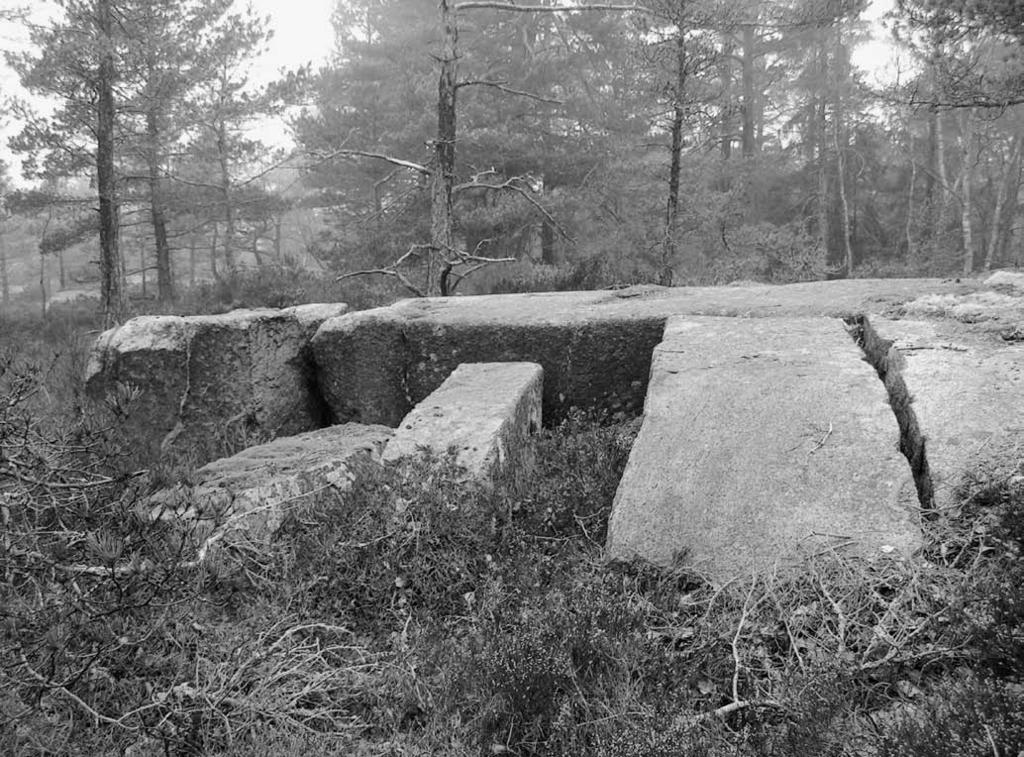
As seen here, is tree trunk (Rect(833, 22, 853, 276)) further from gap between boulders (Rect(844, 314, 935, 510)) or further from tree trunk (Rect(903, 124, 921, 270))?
gap between boulders (Rect(844, 314, 935, 510))

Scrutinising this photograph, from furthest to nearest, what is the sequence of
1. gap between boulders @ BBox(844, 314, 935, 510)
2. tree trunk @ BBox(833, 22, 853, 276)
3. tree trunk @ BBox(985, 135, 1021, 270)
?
1. tree trunk @ BBox(833, 22, 853, 276)
2. tree trunk @ BBox(985, 135, 1021, 270)
3. gap between boulders @ BBox(844, 314, 935, 510)

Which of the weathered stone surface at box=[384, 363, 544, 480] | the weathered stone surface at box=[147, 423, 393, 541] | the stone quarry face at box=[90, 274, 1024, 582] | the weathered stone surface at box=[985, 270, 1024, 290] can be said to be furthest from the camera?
the weathered stone surface at box=[985, 270, 1024, 290]

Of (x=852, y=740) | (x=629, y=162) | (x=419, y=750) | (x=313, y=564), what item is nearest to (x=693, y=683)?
(x=852, y=740)

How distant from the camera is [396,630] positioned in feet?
A: 8.48

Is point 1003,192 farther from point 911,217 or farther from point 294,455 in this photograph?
point 294,455

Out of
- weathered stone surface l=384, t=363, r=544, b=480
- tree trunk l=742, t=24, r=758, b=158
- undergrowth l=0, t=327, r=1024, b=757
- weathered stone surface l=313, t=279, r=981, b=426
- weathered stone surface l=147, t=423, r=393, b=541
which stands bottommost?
undergrowth l=0, t=327, r=1024, b=757

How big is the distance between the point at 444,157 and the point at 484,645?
8.25 m

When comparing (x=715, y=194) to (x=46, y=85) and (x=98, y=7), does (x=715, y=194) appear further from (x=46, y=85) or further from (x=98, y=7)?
(x=46, y=85)

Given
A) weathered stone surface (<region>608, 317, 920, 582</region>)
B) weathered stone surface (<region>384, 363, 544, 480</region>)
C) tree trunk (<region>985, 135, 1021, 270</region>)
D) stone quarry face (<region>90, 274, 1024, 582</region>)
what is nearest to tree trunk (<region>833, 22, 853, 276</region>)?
tree trunk (<region>985, 135, 1021, 270</region>)

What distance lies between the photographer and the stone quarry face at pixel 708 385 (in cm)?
253

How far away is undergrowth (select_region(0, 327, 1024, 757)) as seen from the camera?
70.2 inches

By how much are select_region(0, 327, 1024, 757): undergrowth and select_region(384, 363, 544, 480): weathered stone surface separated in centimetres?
51

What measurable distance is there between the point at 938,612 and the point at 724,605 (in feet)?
2.00

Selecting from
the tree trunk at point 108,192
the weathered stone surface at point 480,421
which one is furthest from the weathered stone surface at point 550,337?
the tree trunk at point 108,192
